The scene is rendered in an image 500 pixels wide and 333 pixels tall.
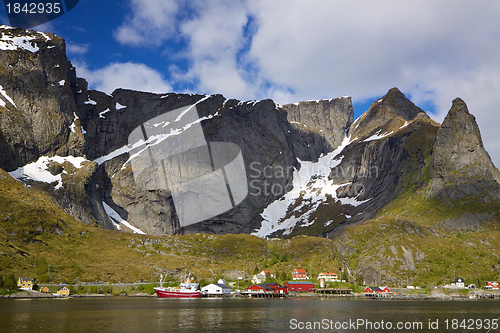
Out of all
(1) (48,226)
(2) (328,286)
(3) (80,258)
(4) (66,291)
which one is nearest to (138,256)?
(3) (80,258)

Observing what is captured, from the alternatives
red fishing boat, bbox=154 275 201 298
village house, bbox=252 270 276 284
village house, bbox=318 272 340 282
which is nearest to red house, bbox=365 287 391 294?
village house, bbox=318 272 340 282

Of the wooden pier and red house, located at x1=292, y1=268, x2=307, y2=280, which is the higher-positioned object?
red house, located at x1=292, y1=268, x2=307, y2=280

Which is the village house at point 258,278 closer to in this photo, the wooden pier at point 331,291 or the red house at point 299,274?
the red house at point 299,274

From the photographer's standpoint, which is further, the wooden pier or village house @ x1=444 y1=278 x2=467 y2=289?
village house @ x1=444 y1=278 x2=467 y2=289

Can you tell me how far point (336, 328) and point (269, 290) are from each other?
82.6m

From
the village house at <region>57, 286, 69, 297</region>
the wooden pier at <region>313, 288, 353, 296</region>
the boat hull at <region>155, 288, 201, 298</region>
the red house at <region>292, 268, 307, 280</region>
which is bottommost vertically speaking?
the wooden pier at <region>313, 288, 353, 296</region>

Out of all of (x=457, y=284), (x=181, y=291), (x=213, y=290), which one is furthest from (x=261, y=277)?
(x=457, y=284)

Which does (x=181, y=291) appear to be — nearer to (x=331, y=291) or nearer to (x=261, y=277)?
(x=261, y=277)

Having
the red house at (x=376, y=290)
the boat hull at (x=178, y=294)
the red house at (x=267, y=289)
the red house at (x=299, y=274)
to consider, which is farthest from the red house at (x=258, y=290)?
the red house at (x=376, y=290)

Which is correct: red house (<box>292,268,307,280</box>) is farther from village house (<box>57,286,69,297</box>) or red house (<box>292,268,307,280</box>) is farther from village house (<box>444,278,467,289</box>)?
village house (<box>57,286,69,297</box>)

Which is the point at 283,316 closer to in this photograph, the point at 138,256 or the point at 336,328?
the point at 336,328

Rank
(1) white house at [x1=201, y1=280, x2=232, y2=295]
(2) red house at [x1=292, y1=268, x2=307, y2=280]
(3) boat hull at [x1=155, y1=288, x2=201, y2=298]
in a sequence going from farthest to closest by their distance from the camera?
1. (2) red house at [x1=292, y1=268, x2=307, y2=280]
2. (1) white house at [x1=201, y1=280, x2=232, y2=295]
3. (3) boat hull at [x1=155, y1=288, x2=201, y2=298]

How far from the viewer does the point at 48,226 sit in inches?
6727

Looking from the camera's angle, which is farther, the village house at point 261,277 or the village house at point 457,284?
the village house at point 261,277
